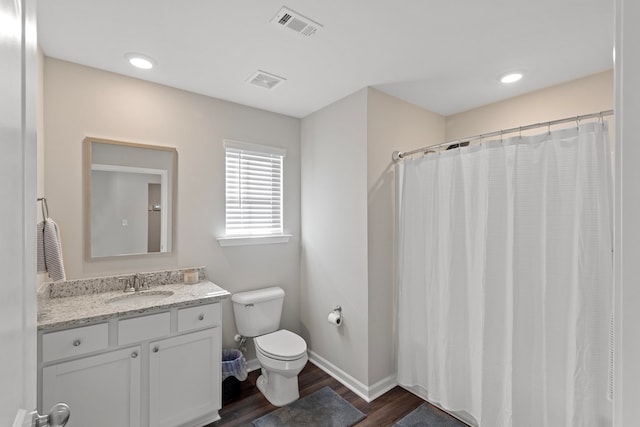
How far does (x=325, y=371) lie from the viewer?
8.80 feet

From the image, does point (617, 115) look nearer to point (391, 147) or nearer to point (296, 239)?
point (391, 147)

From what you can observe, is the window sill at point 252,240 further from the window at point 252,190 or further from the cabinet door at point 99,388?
the cabinet door at point 99,388

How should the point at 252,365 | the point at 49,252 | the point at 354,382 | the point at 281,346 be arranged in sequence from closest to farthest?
the point at 49,252 → the point at 281,346 → the point at 354,382 → the point at 252,365

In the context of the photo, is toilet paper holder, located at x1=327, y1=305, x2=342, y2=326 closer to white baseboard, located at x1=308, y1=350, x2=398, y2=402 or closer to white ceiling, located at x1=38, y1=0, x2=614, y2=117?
white baseboard, located at x1=308, y1=350, x2=398, y2=402

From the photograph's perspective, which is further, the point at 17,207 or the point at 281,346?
the point at 281,346

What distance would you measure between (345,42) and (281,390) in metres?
2.47

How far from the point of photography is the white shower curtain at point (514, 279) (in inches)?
59.0

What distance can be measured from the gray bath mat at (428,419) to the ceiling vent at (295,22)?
258 cm

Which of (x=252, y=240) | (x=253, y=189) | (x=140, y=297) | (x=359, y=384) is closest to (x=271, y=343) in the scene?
(x=359, y=384)

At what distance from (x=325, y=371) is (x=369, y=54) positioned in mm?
2611

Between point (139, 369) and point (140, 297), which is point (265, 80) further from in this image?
point (139, 369)

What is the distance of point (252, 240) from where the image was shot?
2715mm

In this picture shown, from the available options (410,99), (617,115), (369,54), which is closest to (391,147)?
(410,99)

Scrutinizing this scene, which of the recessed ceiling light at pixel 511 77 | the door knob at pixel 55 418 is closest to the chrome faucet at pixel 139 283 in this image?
the door knob at pixel 55 418
